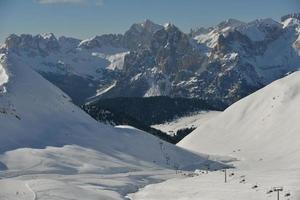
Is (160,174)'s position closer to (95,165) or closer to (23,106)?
Result: (95,165)

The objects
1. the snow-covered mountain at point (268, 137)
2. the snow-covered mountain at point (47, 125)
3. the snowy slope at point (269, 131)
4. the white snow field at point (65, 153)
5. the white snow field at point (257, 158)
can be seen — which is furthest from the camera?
the snowy slope at point (269, 131)

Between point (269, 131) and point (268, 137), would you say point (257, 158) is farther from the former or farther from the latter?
point (269, 131)

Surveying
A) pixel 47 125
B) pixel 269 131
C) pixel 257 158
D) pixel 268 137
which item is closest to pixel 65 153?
pixel 47 125

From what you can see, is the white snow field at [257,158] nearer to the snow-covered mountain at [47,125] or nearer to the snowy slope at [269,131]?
the snowy slope at [269,131]

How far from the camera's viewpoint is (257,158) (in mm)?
162250

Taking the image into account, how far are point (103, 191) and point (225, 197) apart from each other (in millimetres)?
22438

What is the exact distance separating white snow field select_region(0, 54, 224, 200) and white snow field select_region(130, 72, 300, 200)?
30.2ft

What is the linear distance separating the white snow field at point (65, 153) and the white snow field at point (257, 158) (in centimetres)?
919

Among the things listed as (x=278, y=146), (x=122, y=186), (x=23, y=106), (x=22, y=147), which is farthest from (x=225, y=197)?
(x=23, y=106)

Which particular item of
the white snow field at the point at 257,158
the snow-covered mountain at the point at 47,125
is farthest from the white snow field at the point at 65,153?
the white snow field at the point at 257,158

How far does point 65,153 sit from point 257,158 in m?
52.2

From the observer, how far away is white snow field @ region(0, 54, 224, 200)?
9469 centimetres

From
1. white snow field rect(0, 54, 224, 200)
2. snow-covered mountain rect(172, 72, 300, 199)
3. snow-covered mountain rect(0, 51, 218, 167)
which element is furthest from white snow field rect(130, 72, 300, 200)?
snow-covered mountain rect(0, 51, 218, 167)

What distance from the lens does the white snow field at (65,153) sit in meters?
94.7
